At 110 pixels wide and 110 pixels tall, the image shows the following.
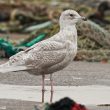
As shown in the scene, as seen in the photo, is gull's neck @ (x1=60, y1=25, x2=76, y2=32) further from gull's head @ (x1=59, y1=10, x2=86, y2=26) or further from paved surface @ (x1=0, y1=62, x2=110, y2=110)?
paved surface @ (x1=0, y1=62, x2=110, y2=110)

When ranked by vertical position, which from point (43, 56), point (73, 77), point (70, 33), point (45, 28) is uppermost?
point (45, 28)

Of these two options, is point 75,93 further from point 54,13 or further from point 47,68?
point 54,13

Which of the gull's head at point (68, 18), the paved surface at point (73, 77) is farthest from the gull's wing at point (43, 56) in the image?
the paved surface at point (73, 77)

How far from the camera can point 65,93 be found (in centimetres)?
1345

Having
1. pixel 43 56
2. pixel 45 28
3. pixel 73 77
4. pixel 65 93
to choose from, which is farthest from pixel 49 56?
pixel 45 28

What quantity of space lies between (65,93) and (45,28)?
10852 millimetres

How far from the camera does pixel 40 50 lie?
40.4 feet

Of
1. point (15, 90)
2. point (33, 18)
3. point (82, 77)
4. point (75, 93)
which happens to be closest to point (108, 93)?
point (75, 93)

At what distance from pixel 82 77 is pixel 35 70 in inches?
159

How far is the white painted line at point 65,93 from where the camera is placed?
42.0ft

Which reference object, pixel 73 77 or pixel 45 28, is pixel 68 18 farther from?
pixel 45 28

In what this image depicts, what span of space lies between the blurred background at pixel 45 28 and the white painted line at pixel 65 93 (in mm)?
5567

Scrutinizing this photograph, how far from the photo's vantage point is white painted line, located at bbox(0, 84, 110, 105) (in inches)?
504

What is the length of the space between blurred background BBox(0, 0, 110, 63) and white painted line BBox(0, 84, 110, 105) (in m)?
5.57
